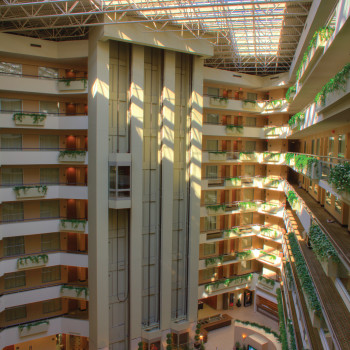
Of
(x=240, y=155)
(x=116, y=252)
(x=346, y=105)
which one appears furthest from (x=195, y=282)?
(x=346, y=105)

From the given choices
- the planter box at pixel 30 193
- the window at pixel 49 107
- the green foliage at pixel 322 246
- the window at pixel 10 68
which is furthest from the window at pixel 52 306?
the green foliage at pixel 322 246

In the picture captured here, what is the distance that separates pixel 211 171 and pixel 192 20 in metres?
13.5

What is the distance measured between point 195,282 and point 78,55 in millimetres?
17981

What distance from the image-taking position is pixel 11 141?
2266 cm

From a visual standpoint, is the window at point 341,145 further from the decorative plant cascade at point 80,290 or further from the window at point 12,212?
the window at point 12,212

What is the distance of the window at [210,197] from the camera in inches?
1179

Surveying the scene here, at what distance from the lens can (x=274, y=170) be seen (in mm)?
32062

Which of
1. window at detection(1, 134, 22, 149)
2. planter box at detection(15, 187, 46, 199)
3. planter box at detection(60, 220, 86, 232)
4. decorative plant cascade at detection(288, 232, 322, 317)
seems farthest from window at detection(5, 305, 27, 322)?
decorative plant cascade at detection(288, 232, 322, 317)

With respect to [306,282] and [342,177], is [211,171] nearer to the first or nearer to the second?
[306,282]

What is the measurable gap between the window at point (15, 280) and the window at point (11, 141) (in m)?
8.76

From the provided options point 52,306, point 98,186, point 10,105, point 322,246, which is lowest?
point 52,306

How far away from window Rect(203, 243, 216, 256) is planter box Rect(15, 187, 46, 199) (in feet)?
48.7

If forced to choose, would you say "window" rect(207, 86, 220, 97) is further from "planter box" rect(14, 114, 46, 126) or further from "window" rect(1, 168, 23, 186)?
"window" rect(1, 168, 23, 186)

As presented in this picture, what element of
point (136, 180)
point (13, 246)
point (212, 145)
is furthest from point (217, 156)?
point (13, 246)
